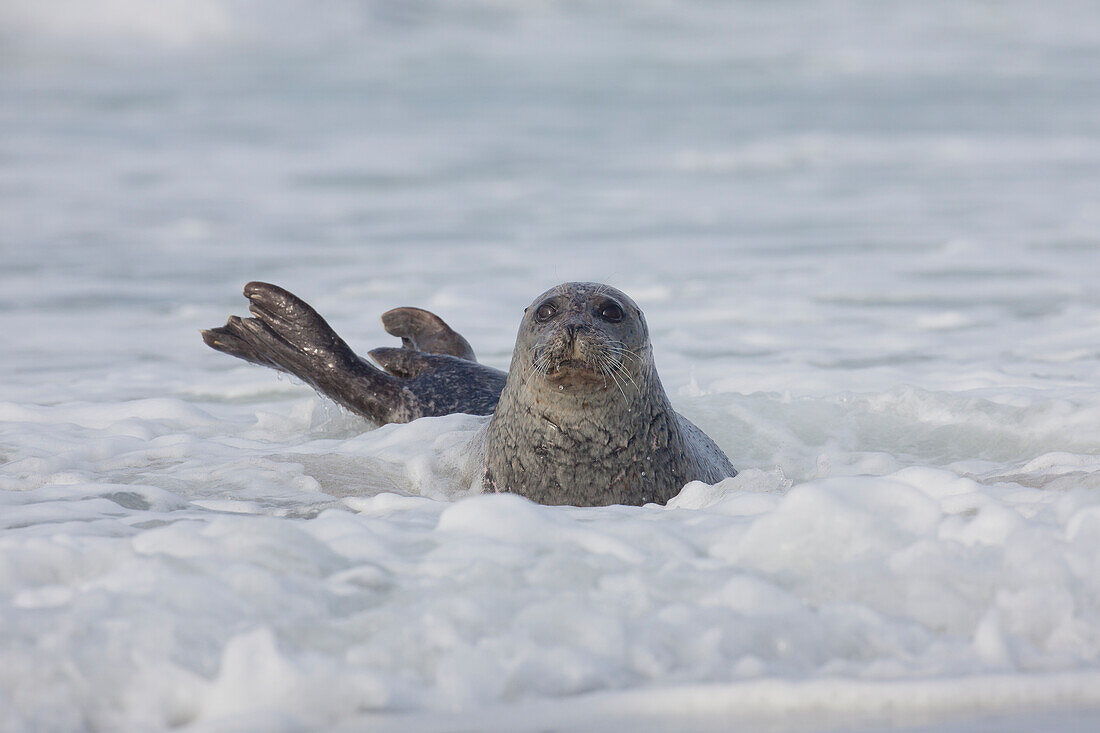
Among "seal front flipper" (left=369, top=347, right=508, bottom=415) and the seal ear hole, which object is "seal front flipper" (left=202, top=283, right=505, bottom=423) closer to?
"seal front flipper" (left=369, top=347, right=508, bottom=415)

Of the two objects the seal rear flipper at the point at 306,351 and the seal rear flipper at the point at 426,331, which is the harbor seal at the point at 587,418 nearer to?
the seal rear flipper at the point at 306,351

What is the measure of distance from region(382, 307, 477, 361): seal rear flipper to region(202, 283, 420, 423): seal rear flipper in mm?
751

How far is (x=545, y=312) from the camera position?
180 inches

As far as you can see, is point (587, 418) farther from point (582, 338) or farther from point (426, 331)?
point (426, 331)

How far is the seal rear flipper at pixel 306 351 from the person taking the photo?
6.18 meters

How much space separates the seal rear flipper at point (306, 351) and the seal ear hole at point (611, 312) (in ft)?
6.69

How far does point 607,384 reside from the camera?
14.9 ft

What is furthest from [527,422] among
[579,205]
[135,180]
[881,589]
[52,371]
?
[135,180]

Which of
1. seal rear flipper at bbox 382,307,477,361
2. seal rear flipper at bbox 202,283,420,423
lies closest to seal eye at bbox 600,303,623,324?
seal rear flipper at bbox 202,283,420,423

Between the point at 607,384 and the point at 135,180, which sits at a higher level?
the point at 135,180

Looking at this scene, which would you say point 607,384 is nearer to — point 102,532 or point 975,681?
point 102,532

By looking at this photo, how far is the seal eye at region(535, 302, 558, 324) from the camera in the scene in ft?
14.9

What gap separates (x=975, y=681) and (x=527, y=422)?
2.48m

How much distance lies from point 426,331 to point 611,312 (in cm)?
286
